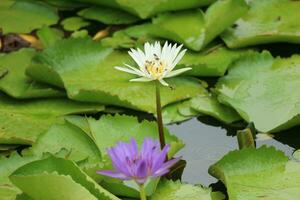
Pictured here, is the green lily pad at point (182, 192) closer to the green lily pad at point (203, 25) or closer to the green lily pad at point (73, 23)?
the green lily pad at point (203, 25)

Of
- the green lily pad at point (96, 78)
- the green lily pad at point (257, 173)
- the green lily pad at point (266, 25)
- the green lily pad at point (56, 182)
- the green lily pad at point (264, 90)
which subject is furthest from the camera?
the green lily pad at point (266, 25)

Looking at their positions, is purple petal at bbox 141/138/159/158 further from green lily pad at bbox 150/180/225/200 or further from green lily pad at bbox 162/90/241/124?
green lily pad at bbox 162/90/241/124

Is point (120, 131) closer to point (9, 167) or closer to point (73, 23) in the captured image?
A: point (9, 167)

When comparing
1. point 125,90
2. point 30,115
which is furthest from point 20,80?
point 125,90

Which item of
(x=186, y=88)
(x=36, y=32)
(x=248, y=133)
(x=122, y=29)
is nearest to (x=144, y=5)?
(x=122, y=29)

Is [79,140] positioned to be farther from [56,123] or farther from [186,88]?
[186,88]

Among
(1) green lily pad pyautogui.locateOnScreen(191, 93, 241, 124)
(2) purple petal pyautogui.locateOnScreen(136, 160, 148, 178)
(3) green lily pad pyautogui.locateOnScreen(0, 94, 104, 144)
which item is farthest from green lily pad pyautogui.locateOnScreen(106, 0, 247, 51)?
(2) purple petal pyautogui.locateOnScreen(136, 160, 148, 178)

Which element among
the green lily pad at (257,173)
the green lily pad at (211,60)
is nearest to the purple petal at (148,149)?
the green lily pad at (257,173)
